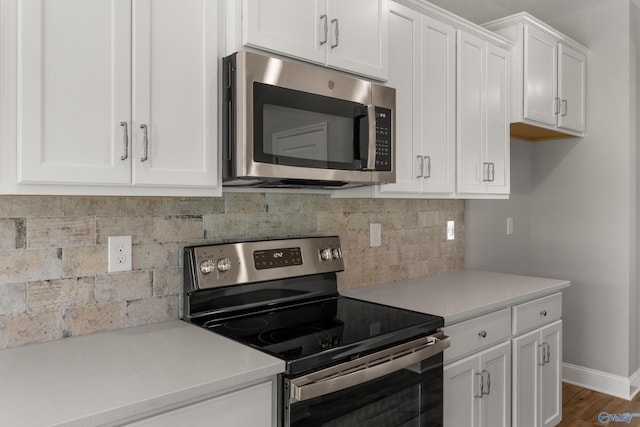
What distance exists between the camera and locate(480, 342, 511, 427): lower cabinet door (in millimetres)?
2175

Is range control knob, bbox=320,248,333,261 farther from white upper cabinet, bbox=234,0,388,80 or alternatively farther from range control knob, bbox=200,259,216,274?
white upper cabinet, bbox=234,0,388,80

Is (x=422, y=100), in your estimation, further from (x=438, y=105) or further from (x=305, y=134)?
(x=305, y=134)

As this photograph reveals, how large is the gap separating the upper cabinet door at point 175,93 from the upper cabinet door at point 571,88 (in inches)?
96.0

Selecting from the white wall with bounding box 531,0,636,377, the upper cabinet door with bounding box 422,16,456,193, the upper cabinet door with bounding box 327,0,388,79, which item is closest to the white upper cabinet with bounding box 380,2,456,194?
the upper cabinet door with bounding box 422,16,456,193

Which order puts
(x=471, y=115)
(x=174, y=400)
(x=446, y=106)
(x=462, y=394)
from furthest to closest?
(x=471, y=115)
(x=446, y=106)
(x=462, y=394)
(x=174, y=400)

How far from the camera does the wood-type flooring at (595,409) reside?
2.93m

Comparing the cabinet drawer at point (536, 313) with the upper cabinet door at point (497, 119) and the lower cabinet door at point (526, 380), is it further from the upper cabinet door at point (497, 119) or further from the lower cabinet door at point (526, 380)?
the upper cabinet door at point (497, 119)

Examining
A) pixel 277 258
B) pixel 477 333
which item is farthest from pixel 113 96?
pixel 477 333

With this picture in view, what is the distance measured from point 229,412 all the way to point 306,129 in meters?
0.94

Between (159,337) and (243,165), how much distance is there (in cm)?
62

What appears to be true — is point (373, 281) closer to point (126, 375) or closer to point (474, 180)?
point (474, 180)

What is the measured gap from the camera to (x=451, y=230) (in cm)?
302

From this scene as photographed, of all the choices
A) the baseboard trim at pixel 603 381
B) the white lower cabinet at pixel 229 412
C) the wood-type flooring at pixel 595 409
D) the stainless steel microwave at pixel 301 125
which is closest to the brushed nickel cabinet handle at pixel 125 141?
the stainless steel microwave at pixel 301 125

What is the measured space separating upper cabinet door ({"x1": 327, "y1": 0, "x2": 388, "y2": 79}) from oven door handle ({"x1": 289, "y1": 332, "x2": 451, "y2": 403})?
106 cm
